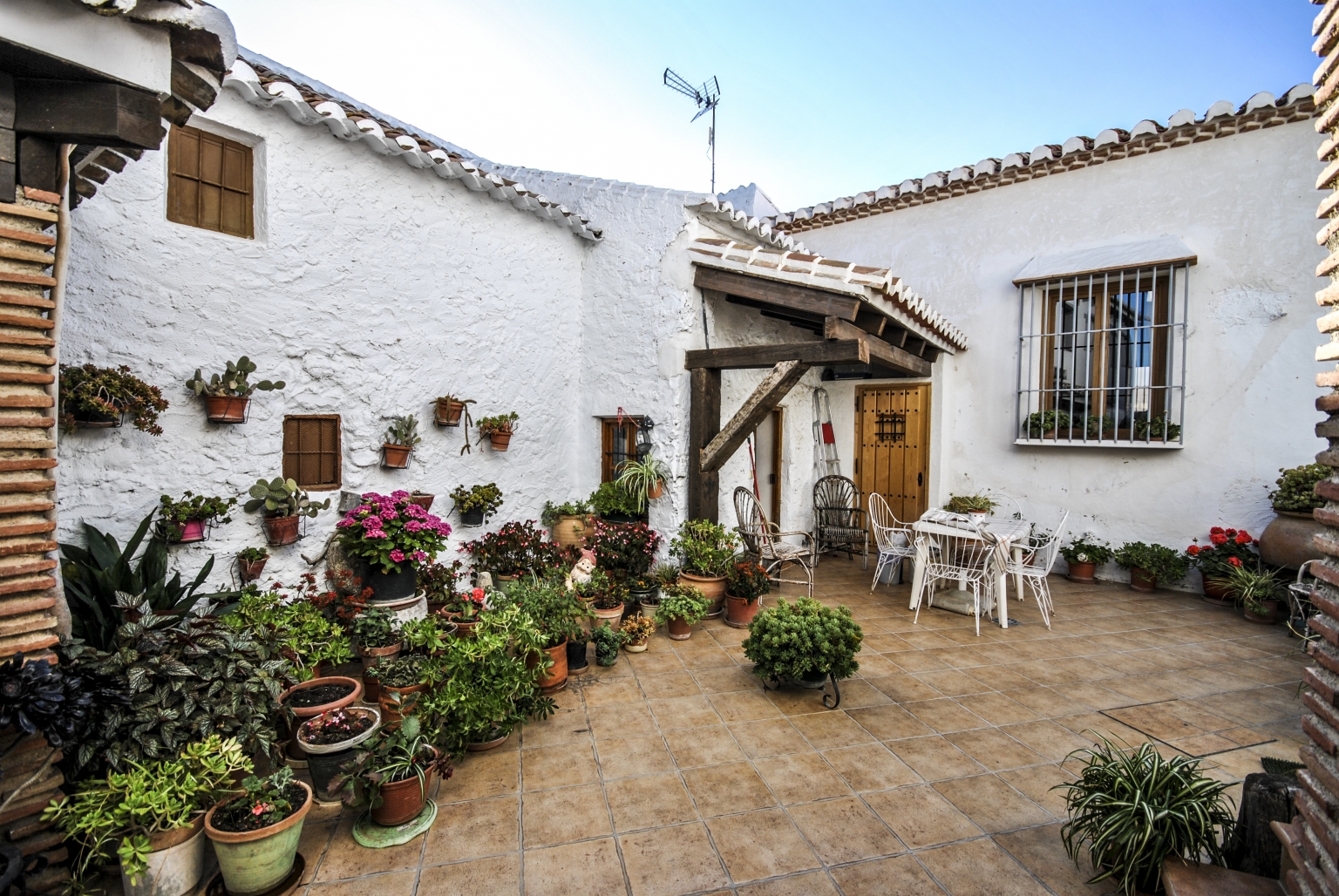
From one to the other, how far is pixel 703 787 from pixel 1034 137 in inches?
309

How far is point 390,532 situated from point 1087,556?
7.22 metres

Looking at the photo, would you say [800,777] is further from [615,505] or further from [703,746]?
[615,505]

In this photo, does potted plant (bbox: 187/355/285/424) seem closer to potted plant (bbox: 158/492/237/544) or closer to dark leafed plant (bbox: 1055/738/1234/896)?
potted plant (bbox: 158/492/237/544)

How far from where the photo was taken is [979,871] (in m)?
2.28

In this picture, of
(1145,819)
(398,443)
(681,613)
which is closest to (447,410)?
(398,443)

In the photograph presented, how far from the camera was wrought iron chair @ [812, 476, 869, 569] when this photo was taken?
778 cm

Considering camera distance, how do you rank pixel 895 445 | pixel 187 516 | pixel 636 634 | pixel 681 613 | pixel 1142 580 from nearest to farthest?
1. pixel 187 516
2. pixel 636 634
3. pixel 681 613
4. pixel 1142 580
5. pixel 895 445

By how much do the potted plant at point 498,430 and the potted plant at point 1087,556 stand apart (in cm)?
641

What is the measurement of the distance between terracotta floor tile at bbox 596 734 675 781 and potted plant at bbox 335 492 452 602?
6.18ft

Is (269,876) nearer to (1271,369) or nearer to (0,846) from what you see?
(0,846)

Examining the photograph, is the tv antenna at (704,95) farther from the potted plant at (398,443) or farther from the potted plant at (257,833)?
the potted plant at (257,833)

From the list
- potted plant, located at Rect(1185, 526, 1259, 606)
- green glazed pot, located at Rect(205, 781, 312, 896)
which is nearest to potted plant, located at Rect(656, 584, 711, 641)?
green glazed pot, located at Rect(205, 781, 312, 896)

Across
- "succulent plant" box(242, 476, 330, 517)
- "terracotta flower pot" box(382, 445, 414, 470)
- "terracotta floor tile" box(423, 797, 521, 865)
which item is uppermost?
"terracotta flower pot" box(382, 445, 414, 470)

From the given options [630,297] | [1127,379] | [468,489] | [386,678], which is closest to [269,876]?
[386,678]
